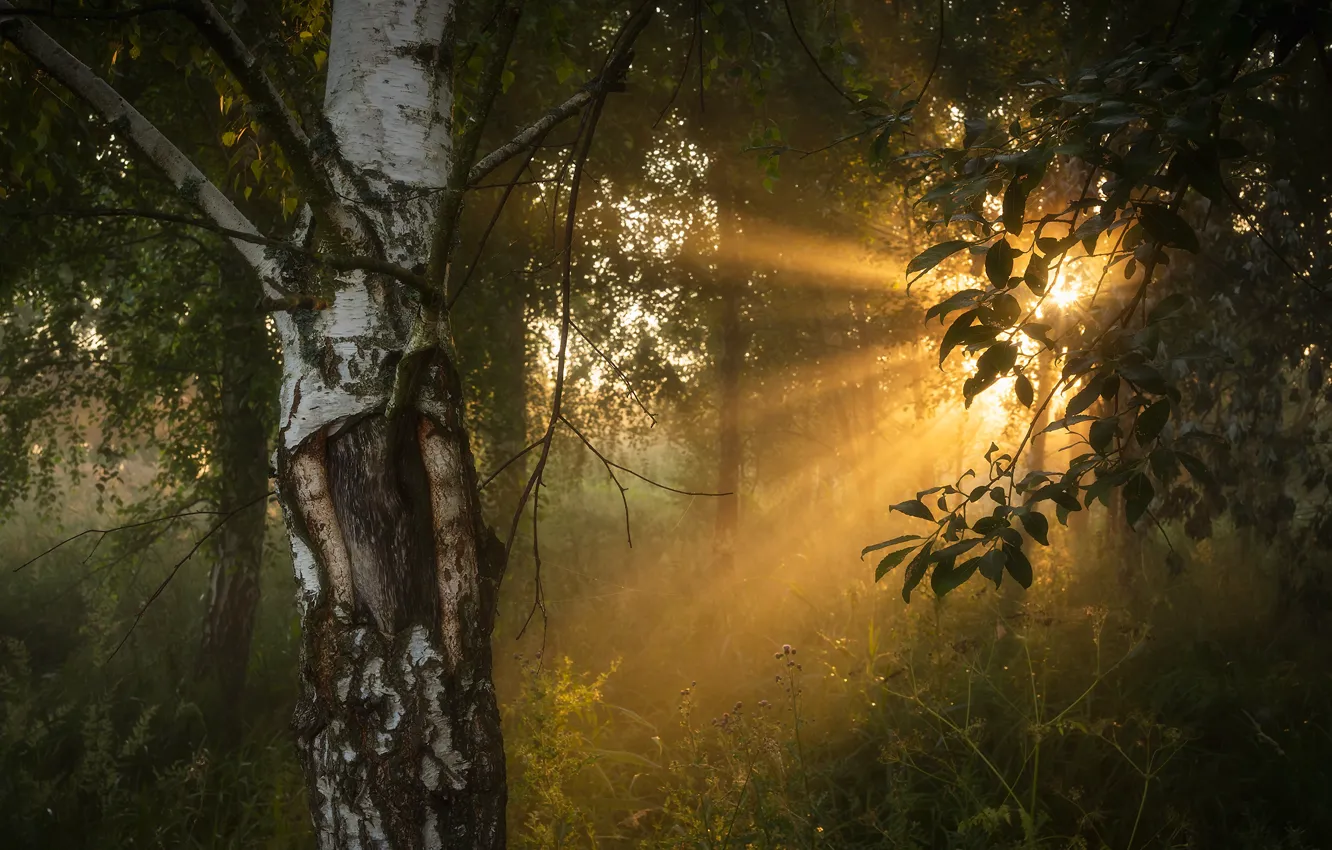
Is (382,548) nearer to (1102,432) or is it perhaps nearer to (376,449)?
(376,449)

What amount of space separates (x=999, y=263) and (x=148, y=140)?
75.6 inches

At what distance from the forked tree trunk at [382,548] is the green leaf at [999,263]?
1.14 meters

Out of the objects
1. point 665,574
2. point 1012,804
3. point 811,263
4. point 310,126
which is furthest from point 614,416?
point 310,126

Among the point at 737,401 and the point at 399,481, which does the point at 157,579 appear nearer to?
the point at 737,401

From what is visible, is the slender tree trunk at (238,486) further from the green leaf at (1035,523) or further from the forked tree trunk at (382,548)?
the green leaf at (1035,523)

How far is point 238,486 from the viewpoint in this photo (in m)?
5.00

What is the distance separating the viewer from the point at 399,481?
1835 mm

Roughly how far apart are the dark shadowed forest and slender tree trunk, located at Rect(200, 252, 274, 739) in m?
0.03

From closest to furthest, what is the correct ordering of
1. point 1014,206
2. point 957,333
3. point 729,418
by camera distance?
point 1014,206
point 957,333
point 729,418

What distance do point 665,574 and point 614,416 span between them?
2.60 metres

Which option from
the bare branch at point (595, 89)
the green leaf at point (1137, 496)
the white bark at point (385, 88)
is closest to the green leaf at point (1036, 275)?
the green leaf at point (1137, 496)

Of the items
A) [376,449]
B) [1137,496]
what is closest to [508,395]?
[376,449]

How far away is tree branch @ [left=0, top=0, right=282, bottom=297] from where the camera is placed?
1847 mm

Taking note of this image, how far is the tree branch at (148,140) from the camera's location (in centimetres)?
185
